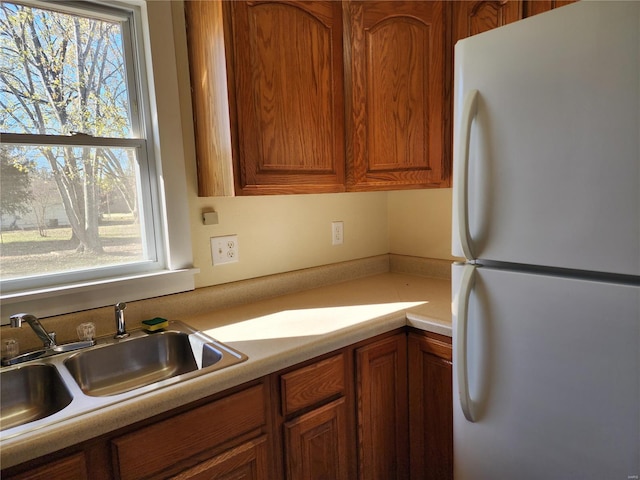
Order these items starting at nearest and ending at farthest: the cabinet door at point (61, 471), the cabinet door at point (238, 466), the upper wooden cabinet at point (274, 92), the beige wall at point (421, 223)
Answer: the cabinet door at point (61, 471) → the cabinet door at point (238, 466) → the upper wooden cabinet at point (274, 92) → the beige wall at point (421, 223)

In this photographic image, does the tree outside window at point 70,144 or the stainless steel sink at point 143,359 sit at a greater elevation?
the tree outside window at point 70,144

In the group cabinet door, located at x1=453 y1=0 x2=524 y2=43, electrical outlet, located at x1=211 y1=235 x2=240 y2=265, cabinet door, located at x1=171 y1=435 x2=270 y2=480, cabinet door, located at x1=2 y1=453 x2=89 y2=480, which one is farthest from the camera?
electrical outlet, located at x1=211 y1=235 x2=240 y2=265

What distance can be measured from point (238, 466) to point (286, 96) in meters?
1.16

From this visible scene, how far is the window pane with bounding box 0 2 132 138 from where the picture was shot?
1.22 meters

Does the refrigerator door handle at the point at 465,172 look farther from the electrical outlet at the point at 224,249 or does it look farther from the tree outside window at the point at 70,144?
the tree outside window at the point at 70,144

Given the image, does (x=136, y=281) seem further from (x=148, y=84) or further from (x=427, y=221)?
(x=427, y=221)

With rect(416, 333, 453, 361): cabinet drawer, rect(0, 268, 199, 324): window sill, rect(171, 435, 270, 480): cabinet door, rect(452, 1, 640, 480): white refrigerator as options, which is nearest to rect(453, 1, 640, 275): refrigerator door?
rect(452, 1, 640, 480): white refrigerator

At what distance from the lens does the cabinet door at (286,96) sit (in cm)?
132

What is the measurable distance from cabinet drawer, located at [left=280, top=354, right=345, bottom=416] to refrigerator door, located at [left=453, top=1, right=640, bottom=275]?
56 centimetres

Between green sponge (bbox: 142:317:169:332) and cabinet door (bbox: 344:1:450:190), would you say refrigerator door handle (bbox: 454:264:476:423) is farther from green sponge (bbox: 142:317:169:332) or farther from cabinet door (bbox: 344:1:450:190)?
green sponge (bbox: 142:317:169:332)

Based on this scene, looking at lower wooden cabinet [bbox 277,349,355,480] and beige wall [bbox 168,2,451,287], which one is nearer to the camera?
lower wooden cabinet [bbox 277,349,355,480]

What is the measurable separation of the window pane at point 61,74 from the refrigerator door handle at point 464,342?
122 centimetres

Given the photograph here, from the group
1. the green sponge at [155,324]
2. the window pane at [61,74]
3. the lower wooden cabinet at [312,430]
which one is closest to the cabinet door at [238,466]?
the lower wooden cabinet at [312,430]

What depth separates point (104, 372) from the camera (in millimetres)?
1275
